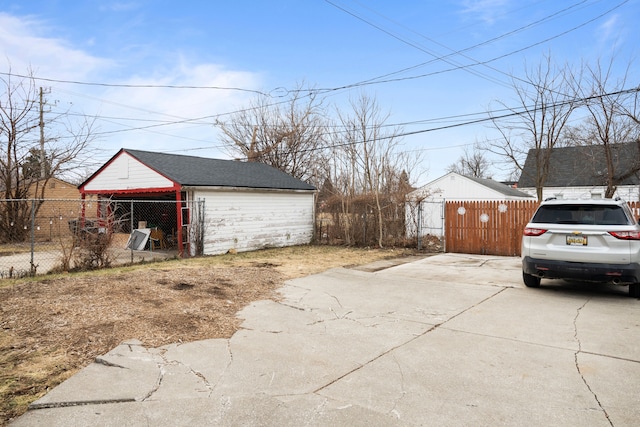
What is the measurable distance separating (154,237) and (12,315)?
10.7 meters

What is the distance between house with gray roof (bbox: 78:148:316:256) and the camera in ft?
44.6

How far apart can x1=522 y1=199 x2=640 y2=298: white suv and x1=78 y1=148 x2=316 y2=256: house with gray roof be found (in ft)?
33.4

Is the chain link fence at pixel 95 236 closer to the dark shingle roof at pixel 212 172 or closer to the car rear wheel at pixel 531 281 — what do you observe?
the dark shingle roof at pixel 212 172

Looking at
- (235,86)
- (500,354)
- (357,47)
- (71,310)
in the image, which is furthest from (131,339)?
(235,86)

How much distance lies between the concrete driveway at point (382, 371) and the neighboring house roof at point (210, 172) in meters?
8.73

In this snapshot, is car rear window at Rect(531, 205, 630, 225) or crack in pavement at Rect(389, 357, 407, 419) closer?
crack in pavement at Rect(389, 357, 407, 419)

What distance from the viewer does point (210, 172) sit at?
50.6 feet

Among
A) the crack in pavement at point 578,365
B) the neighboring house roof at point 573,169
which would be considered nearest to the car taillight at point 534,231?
the crack in pavement at point 578,365

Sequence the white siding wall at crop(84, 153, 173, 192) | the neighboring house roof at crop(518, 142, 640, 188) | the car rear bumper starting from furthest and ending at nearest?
the neighboring house roof at crop(518, 142, 640, 188)
the white siding wall at crop(84, 153, 173, 192)
the car rear bumper

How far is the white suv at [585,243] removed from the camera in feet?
20.3

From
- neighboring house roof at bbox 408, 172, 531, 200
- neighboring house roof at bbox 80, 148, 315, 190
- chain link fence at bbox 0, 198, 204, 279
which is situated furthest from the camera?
neighboring house roof at bbox 408, 172, 531, 200

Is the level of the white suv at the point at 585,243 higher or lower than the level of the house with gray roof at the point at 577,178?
lower

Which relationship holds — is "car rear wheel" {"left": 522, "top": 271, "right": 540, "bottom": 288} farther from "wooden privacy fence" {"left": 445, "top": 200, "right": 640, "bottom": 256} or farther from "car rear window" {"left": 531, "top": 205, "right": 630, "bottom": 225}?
"wooden privacy fence" {"left": 445, "top": 200, "right": 640, "bottom": 256}

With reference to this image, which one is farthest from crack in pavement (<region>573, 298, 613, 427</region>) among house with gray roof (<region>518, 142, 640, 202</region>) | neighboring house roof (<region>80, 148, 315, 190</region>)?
house with gray roof (<region>518, 142, 640, 202</region>)
